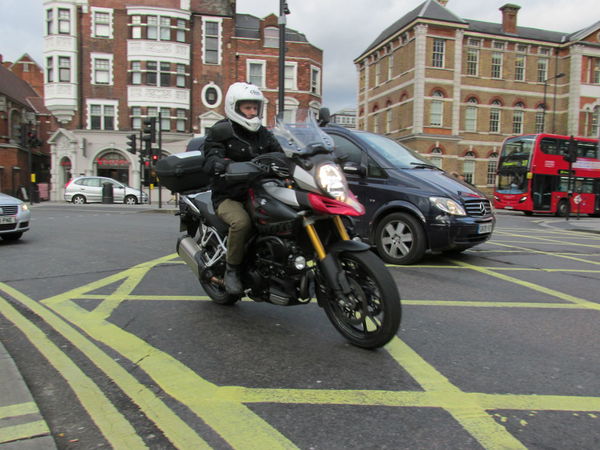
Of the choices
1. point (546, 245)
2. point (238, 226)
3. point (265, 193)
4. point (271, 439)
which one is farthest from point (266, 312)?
point (546, 245)

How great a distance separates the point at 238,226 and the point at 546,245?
777cm

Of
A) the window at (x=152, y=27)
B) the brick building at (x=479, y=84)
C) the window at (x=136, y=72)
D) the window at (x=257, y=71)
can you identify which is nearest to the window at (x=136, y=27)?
the window at (x=152, y=27)

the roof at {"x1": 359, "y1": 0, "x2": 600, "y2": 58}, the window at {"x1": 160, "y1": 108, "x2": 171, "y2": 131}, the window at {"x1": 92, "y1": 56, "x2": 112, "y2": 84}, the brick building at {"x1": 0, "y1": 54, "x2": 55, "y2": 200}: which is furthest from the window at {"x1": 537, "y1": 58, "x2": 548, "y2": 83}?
the brick building at {"x1": 0, "y1": 54, "x2": 55, "y2": 200}

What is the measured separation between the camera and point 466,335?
11.3 feet

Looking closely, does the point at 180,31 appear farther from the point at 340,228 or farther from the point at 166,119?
the point at 340,228

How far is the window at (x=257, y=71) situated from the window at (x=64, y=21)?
1252 centimetres

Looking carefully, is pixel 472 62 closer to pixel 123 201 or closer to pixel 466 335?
pixel 123 201

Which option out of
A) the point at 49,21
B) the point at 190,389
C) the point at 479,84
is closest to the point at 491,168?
the point at 479,84

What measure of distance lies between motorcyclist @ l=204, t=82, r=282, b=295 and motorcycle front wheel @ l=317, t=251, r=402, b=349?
77 cm

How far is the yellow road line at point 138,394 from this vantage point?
2059mm

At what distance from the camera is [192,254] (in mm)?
4320

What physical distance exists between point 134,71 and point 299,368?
34.0 meters

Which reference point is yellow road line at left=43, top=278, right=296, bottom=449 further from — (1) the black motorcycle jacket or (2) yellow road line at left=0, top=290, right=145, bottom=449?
(1) the black motorcycle jacket

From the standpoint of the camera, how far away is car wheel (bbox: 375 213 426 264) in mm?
6273
